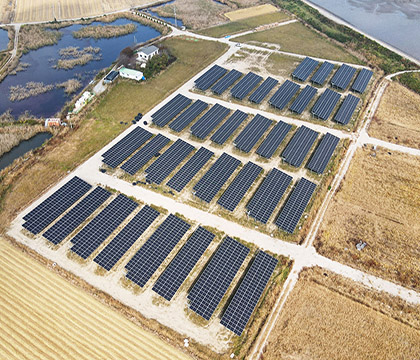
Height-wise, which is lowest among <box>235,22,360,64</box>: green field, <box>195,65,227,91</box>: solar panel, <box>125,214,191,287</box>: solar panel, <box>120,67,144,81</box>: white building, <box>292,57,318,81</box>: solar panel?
<box>125,214,191,287</box>: solar panel

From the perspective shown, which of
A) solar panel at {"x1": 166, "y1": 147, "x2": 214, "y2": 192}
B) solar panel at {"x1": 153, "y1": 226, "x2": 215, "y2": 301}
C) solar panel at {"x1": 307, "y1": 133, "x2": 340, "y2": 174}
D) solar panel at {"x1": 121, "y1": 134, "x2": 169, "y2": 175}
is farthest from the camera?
solar panel at {"x1": 307, "y1": 133, "x2": 340, "y2": 174}

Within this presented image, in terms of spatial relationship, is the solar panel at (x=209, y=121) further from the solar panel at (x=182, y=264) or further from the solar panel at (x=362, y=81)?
the solar panel at (x=362, y=81)

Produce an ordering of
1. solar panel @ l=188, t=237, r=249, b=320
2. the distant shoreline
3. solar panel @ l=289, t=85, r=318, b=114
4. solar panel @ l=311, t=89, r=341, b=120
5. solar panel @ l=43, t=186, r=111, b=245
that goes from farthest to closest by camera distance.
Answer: the distant shoreline
solar panel @ l=289, t=85, r=318, b=114
solar panel @ l=311, t=89, r=341, b=120
solar panel @ l=43, t=186, r=111, b=245
solar panel @ l=188, t=237, r=249, b=320

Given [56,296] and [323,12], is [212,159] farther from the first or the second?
[323,12]

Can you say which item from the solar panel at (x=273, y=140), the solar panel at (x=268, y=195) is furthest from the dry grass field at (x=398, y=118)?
the solar panel at (x=268, y=195)

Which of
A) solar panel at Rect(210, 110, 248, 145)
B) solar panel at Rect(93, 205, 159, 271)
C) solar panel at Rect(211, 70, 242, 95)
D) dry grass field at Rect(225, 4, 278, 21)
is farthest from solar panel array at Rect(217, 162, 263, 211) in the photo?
dry grass field at Rect(225, 4, 278, 21)

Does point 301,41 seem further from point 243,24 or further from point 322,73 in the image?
point 322,73

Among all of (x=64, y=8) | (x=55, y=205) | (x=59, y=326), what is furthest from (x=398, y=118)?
(x=64, y=8)

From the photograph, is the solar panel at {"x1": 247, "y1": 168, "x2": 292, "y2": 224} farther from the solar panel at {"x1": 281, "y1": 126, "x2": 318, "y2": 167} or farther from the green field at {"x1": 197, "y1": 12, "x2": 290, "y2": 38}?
the green field at {"x1": 197, "y1": 12, "x2": 290, "y2": 38}

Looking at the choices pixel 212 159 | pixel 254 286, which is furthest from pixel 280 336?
pixel 212 159
